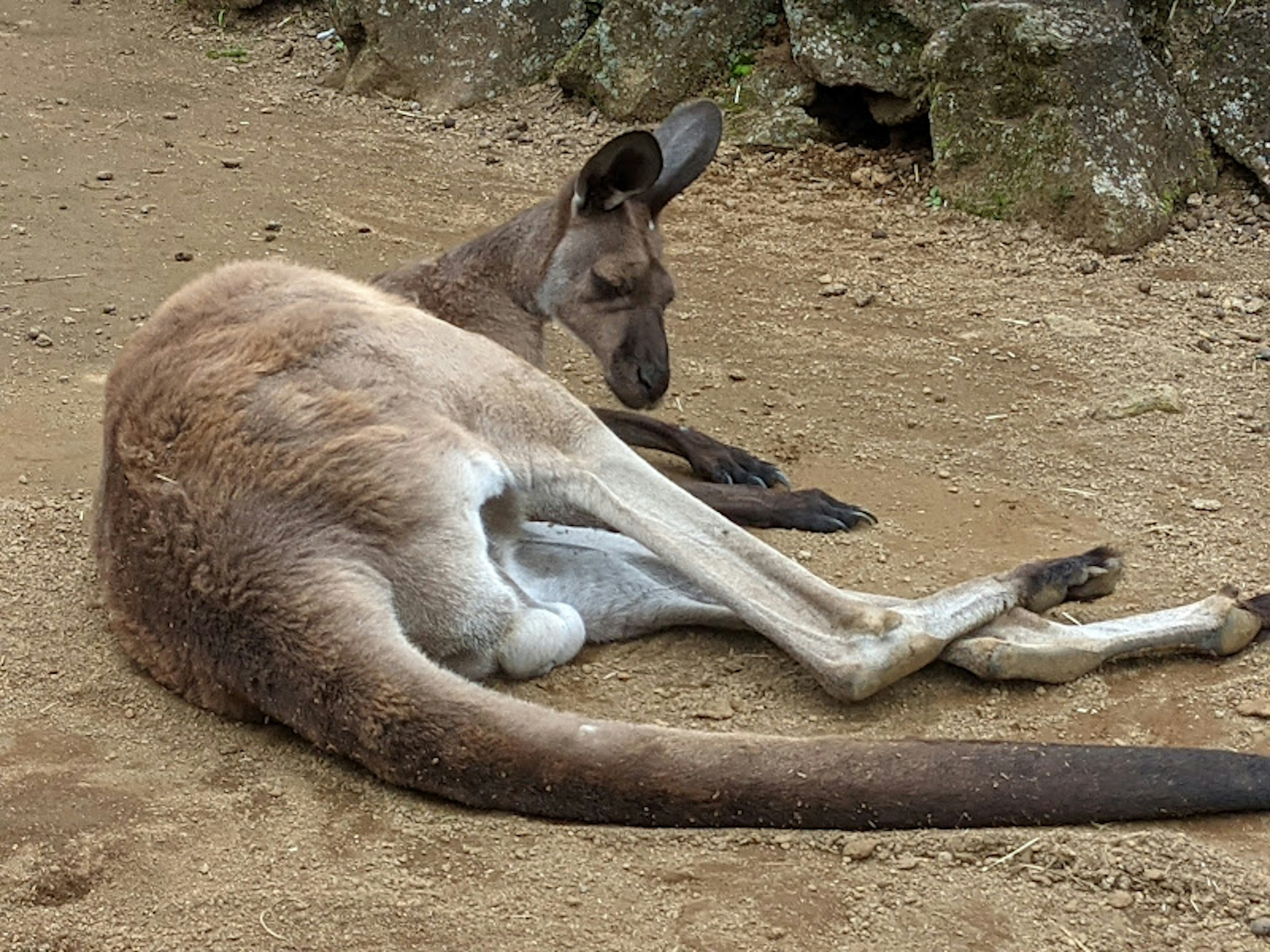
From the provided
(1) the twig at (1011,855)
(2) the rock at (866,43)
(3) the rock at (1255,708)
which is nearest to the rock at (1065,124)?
(2) the rock at (866,43)

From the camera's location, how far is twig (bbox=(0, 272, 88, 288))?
6129mm

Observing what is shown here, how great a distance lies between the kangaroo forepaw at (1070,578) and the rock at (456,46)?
217 inches

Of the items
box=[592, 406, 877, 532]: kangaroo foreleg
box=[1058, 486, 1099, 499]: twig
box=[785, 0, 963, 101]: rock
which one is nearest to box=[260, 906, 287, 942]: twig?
box=[592, 406, 877, 532]: kangaroo foreleg

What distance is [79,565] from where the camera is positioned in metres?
4.21

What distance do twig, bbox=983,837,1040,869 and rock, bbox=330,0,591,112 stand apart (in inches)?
252

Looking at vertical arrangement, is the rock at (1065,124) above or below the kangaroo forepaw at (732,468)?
above

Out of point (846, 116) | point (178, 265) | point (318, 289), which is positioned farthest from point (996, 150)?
point (318, 289)

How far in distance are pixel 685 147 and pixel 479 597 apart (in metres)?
2.35

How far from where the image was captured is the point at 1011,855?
2.90 metres

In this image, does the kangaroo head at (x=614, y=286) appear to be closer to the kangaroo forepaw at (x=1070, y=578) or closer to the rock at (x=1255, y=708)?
the kangaroo forepaw at (x=1070, y=578)

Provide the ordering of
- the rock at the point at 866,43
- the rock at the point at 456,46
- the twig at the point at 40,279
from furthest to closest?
the rock at the point at 456,46, the rock at the point at 866,43, the twig at the point at 40,279

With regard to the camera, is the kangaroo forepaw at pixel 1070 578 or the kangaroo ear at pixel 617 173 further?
the kangaroo ear at pixel 617 173

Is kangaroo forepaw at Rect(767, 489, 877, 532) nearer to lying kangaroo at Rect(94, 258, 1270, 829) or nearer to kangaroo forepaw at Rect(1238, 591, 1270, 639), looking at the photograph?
lying kangaroo at Rect(94, 258, 1270, 829)

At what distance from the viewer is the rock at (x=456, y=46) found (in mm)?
8586
